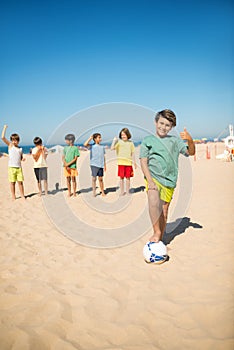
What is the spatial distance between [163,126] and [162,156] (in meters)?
0.43

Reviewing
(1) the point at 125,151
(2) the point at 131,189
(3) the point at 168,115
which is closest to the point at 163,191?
(3) the point at 168,115

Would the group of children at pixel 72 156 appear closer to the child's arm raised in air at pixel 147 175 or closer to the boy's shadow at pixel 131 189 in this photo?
the boy's shadow at pixel 131 189

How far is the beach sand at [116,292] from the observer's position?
2311mm

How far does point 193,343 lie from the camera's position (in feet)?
7.27

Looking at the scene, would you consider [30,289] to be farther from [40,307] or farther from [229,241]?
[229,241]

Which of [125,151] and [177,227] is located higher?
[125,151]

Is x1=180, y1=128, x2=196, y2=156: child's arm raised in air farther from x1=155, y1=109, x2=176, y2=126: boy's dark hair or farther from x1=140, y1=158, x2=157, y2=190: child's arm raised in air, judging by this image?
x1=140, y1=158, x2=157, y2=190: child's arm raised in air

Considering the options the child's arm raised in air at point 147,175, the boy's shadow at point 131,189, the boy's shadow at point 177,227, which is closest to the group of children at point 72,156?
the boy's shadow at point 131,189

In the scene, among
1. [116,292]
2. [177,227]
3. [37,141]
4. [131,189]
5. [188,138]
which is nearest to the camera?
[116,292]

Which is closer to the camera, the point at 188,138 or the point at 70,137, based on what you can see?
the point at 188,138

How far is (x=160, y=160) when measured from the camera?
366 centimetres

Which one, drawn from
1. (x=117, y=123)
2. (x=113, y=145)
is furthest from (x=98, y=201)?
(x=117, y=123)

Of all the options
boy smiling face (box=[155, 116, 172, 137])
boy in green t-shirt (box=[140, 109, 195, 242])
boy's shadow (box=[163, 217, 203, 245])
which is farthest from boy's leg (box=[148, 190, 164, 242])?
boy smiling face (box=[155, 116, 172, 137])

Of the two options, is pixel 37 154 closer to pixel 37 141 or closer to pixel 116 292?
pixel 37 141
